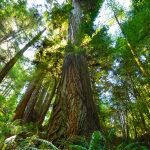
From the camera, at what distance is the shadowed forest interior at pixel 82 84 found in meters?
1.69

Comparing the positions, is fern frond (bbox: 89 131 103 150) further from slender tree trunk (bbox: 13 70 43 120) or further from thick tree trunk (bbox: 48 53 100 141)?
slender tree trunk (bbox: 13 70 43 120)

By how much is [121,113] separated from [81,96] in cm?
280

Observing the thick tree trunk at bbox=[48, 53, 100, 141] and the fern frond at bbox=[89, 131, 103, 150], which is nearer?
the fern frond at bbox=[89, 131, 103, 150]

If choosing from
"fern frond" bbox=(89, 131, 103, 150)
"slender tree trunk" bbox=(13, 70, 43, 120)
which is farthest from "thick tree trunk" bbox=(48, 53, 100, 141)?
"slender tree trunk" bbox=(13, 70, 43, 120)

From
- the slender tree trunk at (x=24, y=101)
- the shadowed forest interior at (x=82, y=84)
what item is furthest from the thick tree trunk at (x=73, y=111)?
the slender tree trunk at (x=24, y=101)

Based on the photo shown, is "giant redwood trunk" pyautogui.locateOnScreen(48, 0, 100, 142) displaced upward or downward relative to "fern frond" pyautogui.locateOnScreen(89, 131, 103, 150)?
upward

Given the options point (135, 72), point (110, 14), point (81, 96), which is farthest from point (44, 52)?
point (110, 14)

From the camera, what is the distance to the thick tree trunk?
68.6 inches

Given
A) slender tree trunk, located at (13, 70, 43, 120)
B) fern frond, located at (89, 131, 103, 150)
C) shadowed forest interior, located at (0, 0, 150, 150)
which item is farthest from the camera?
slender tree trunk, located at (13, 70, 43, 120)

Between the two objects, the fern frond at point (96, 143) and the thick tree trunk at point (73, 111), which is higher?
the thick tree trunk at point (73, 111)

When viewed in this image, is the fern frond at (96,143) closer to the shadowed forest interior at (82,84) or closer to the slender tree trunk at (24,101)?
the shadowed forest interior at (82,84)

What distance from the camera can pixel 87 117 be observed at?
1.96 metres

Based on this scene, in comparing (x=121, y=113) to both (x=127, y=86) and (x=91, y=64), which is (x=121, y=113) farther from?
(x=91, y=64)

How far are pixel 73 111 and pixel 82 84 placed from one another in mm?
790
